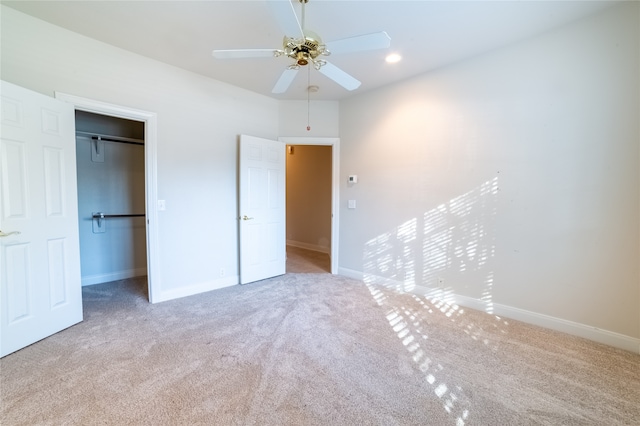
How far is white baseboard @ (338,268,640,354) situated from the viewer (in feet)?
7.27

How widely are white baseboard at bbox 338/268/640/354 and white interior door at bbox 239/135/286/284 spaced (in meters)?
1.82

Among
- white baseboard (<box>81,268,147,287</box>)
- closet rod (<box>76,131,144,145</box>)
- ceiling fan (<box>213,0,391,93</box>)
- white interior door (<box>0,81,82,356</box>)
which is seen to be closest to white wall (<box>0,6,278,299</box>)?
white interior door (<box>0,81,82,356</box>)

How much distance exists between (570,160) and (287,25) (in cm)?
260

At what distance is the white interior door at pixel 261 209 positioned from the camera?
3.72 m

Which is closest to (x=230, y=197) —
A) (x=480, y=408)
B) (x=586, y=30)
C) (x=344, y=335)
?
(x=344, y=335)

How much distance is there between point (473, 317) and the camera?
2777 mm

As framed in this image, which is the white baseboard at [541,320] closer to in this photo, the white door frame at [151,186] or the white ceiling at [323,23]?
the white ceiling at [323,23]

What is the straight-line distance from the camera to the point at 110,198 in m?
3.90

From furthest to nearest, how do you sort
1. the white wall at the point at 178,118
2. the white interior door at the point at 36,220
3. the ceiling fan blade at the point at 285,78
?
the white wall at the point at 178,118 → the ceiling fan blade at the point at 285,78 → the white interior door at the point at 36,220

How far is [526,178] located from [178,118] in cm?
376

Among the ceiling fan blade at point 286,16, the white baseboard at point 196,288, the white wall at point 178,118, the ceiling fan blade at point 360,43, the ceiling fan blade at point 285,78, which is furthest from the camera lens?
the white baseboard at point 196,288

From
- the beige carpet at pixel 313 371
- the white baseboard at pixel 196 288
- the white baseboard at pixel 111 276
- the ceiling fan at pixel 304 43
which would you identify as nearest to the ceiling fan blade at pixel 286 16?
the ceiling fan at pixel 304 43

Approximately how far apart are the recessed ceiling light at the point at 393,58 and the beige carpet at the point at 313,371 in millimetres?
2684

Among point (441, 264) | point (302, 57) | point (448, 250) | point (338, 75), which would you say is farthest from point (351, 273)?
point (302, 57)
